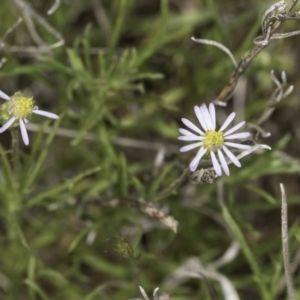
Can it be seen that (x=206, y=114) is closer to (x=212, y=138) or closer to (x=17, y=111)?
(x=212, y=138)

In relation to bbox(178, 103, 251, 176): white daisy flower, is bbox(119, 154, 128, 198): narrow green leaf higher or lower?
higher

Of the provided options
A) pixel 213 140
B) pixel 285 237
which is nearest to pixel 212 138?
pixel 213 140

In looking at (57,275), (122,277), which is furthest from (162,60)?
(57,275)

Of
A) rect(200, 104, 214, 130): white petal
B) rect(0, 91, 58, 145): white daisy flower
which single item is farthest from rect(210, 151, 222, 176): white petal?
rect(0, 91, 58, 145): white daisy flower

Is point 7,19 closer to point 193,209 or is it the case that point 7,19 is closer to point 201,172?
point 193,209

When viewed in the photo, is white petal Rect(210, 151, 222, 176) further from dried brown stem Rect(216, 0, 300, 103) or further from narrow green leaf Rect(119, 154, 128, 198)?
narrow green leaf Rect(119, 154, 128, 198)
